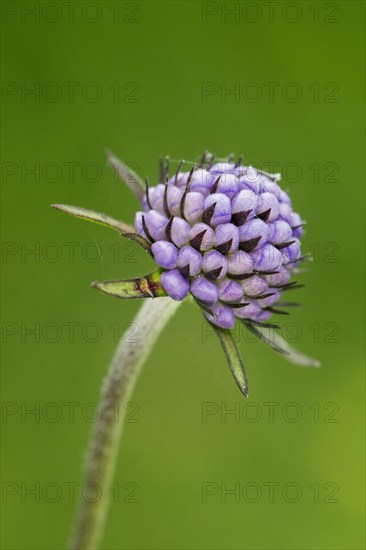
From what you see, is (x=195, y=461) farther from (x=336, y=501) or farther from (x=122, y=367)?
(x=122, y=367)

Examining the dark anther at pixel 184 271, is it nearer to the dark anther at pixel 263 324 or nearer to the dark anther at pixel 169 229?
the dark anther at pixel 169 229

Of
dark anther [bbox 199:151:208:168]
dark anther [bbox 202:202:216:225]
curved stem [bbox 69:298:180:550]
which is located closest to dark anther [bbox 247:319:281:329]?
curved stem [bbox 69:298:180:550]

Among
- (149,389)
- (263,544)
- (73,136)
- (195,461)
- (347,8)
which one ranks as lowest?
(263,544)

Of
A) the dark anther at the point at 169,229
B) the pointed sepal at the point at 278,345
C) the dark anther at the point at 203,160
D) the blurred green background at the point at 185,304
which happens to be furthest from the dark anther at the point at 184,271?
the blurred green background at the point at 185,304

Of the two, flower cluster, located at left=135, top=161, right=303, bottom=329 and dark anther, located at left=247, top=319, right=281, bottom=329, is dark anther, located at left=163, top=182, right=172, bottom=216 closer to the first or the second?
flower cluster, located at left=135, top=161, right=303, bottom=329

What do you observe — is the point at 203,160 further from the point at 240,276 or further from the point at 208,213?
the point at 240,276

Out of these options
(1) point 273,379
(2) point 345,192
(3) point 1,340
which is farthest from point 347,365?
(3) point 1,340
